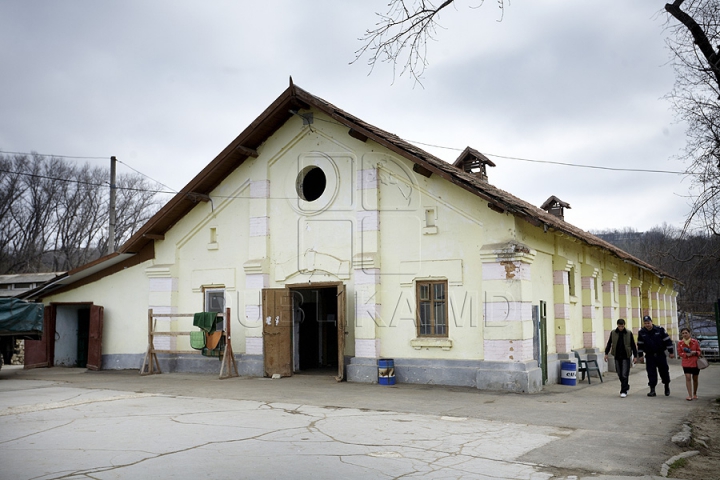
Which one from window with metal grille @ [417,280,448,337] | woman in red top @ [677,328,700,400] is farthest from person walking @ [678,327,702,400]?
window with metal grille @ [417,280,448,337]

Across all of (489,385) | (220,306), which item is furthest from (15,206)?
(489,385)

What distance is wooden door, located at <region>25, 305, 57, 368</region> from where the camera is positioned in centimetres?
2041

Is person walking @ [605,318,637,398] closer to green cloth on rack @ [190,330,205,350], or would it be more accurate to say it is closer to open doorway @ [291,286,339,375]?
open doorway @ [291,286,339,375]

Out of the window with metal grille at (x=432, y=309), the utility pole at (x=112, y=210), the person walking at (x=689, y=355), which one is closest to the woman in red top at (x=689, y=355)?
the person walking at (x=689, y=355)

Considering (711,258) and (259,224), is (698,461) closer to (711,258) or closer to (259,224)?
(711,258)

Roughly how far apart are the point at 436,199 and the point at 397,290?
95.1 inches

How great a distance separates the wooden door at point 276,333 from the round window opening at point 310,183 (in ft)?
9.01

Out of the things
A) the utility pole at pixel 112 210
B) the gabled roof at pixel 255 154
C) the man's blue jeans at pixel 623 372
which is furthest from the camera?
the utility pole at pixel 112 210

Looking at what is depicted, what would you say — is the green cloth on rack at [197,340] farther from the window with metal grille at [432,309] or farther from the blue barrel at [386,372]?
the window with metal grille at [432,309]

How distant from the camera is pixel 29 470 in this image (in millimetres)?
6590

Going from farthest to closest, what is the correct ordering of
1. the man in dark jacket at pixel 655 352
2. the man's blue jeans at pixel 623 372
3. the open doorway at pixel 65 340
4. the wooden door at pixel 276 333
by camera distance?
1. the open doorway at pixel 65 340
2. the wooden door at pixel 276 333
3. the man in dark jacket at pixel 655 352
4. the man's blue jeans at pixel 623 372

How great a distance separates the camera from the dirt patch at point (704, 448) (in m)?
7.00

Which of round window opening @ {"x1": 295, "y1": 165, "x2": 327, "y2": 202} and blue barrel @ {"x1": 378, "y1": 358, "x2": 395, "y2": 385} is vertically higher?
round window opening @ {"x1": 295, "y1": 165, "x2": 327, "y2": 202}

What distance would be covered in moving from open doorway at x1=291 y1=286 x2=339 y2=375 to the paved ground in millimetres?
4184
